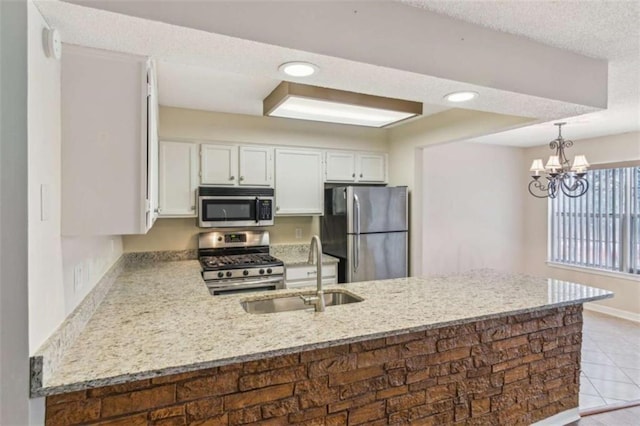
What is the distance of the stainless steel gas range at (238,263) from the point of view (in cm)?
325

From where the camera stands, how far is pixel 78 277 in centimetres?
165

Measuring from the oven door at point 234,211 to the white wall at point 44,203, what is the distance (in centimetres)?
199

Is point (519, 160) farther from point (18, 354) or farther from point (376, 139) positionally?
point (18, 354)

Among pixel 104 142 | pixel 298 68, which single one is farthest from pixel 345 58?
pixel 104 142

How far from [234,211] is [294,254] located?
3.08 ft

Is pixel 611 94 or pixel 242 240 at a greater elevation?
pixel 611 94

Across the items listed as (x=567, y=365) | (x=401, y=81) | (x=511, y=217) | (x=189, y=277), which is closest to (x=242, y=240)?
(x=189, y=277)

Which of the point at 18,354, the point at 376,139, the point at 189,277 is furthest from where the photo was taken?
the point at 376,139

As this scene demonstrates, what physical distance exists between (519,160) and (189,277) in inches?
220

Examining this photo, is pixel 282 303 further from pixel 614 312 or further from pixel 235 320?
pixel 614 312

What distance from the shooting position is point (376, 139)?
177 inches

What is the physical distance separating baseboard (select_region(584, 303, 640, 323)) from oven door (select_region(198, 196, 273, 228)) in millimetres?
4931

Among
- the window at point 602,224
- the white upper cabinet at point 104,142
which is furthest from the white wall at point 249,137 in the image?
the window at point 602,224

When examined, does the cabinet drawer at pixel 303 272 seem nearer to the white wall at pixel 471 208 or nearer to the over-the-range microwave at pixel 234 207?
the over-the-range microwave at pixel 234 207
